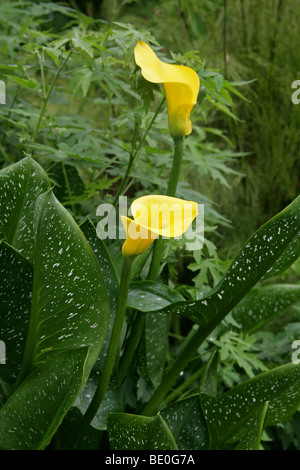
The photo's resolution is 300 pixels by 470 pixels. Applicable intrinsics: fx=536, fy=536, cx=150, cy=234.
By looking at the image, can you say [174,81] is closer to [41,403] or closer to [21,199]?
[21,199]

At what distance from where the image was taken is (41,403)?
622 mm

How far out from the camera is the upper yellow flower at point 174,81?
0.59 meters

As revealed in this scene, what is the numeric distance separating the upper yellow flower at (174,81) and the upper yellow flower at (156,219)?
0.46 ft

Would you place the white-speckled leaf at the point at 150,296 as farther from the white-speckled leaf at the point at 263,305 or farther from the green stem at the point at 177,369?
the white-speckled leaf at the point at 263,305

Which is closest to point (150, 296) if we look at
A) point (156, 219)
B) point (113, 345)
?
point (113, 345)

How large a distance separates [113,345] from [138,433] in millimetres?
112

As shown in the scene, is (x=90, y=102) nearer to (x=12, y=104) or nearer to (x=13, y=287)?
(x=12, y=104)

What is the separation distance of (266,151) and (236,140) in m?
0.09

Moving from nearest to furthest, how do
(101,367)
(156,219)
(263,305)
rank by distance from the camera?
(156,219) < (101,367) < (263,305)

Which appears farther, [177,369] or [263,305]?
[263,305]

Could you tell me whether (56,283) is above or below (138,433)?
above

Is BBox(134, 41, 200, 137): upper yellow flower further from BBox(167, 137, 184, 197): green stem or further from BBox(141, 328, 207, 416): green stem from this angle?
BBox(141, 328, 207, 416): green stem

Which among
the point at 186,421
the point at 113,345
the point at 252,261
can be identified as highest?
the point at 252,261

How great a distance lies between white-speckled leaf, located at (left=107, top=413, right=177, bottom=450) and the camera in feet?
2.05
